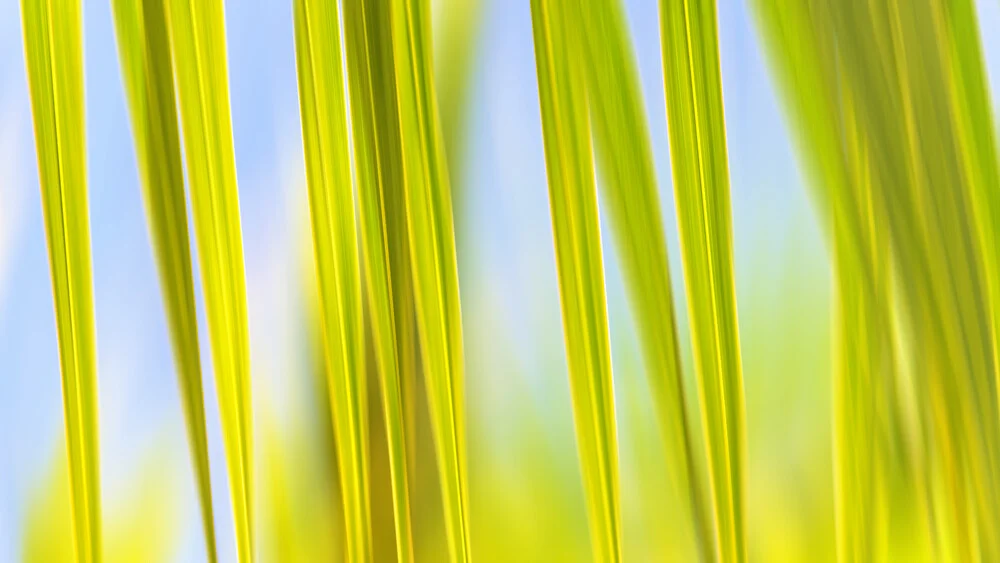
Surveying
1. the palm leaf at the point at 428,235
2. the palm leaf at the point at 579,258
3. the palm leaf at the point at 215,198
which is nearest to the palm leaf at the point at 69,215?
the palm leaf at the point at 215,198

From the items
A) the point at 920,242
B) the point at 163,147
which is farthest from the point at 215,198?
the point at 920,242

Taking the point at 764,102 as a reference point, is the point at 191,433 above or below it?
below

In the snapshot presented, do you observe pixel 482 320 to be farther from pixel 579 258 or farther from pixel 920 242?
pixel 920 242

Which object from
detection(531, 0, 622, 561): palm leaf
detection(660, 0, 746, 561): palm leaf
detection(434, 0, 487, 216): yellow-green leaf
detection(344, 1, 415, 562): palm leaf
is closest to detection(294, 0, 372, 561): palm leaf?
detection(344, 1, 415, 562): palm leaf

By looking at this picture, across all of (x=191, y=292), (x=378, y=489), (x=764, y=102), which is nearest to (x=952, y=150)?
(x=764, y=102)

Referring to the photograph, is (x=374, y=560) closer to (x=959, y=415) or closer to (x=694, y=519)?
(x=694, y=519)

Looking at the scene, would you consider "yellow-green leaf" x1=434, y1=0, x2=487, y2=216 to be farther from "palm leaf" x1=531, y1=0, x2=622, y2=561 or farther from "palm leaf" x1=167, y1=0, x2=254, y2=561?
"palm leaf" x1=167, y1=0, x2=254, y2=561
